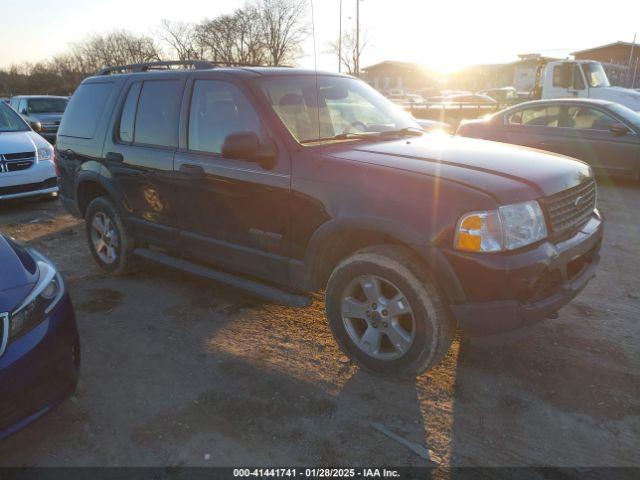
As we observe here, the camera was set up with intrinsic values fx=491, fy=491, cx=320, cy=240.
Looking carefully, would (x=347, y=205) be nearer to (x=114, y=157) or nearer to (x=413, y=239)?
(x=413, y=239)

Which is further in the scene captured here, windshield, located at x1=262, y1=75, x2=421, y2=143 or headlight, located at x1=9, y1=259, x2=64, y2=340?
windshield, located at x1=262, y1=75, x2=421, y2=143

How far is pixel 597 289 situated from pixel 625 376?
4.90 feet

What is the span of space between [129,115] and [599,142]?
25.2 ft

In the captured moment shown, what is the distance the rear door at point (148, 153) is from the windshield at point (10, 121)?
4.97 m

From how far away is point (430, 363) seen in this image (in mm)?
2848

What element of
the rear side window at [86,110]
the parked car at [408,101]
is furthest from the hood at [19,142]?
the parked car at [408,101]

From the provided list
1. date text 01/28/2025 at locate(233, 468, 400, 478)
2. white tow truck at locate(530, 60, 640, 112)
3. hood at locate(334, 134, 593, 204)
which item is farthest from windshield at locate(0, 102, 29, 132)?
white tow truck at locate(530, 60, 640, 112)

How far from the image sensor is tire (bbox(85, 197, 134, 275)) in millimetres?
4680

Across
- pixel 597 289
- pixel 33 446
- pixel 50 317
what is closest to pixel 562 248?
pixel 597 289

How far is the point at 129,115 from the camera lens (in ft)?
14.6

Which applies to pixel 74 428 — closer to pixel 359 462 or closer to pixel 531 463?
pixel 359 462

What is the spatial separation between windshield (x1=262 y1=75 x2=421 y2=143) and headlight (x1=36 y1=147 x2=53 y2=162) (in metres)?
5.99

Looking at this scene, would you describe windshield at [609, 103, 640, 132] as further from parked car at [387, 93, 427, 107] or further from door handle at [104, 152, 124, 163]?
parked car at [387, 93, 427, 107]

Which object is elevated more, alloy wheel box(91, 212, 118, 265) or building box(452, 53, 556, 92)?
building box(452, 53, 556, 92)
